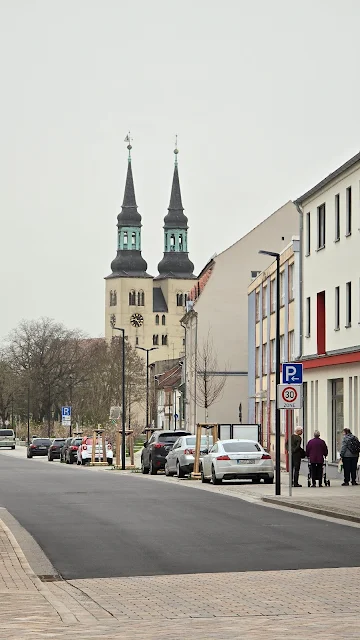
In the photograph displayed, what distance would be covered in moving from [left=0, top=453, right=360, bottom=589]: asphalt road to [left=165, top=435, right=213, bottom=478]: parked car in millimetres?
11109

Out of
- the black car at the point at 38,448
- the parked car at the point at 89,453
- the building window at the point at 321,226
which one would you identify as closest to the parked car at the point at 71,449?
the parked car at the point at 89,453

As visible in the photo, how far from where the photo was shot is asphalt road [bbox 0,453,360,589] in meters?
15.0

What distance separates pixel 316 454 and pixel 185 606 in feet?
79.5

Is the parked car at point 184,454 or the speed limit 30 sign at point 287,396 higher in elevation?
the speed limit 30 sign at point 287,396

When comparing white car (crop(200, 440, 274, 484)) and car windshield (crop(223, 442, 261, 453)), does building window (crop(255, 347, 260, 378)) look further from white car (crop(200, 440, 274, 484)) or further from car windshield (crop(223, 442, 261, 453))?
car windshield (crop(223, 442, 261, 453))

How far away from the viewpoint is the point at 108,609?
1133cm

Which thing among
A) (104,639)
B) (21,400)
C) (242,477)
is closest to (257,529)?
(104,639)

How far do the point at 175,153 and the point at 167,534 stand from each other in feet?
553

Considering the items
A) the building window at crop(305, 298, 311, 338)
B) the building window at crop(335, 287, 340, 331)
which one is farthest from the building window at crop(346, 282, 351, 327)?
the building window at crop(305, 298, 311, 338)

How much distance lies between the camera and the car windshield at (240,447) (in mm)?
36531

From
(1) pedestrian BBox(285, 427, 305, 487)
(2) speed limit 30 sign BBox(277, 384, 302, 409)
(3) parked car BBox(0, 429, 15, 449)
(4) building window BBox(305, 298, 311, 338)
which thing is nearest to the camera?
(2) speed limit 30 sign BBox(277, 384, 302, 409)

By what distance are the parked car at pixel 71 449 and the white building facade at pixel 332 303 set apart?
21628 mm

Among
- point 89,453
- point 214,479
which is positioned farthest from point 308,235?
point 89,453

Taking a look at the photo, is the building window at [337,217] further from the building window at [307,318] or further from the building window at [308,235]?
the building window at [307,318]
